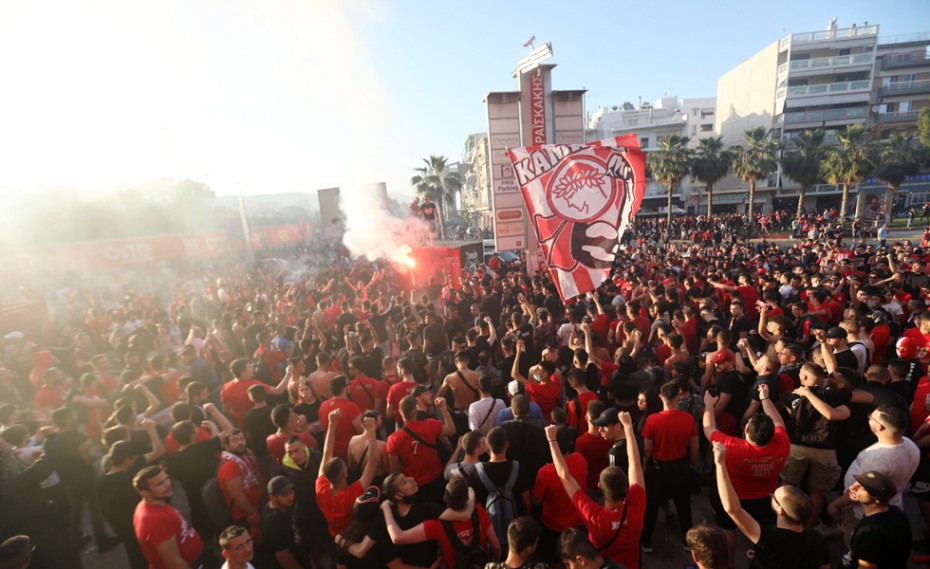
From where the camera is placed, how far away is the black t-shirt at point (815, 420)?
3.60 meters

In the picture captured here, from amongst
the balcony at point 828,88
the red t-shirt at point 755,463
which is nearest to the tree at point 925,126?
the balcony at point 828,88

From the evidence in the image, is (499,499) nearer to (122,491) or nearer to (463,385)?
(463,385)

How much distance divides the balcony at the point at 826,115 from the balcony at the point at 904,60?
4937 millimetres

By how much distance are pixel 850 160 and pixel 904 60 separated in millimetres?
21847

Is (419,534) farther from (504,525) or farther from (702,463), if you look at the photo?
(702,463)

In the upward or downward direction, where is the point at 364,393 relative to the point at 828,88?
downward

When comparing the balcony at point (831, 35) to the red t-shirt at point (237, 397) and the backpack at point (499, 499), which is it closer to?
the backpack at point (499, 499)

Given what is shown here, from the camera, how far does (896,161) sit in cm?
3078

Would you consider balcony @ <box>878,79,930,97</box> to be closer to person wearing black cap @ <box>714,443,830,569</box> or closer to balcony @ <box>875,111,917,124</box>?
balcony @ <box>875,111,917,124</box>

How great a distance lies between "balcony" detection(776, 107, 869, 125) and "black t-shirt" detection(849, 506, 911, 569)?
52011mm

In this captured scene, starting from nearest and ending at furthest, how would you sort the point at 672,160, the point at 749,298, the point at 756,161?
1. the point at 749,298
2. the point at 756,161
3. the point at 672,160

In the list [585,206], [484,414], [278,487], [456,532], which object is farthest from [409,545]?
[585,206]

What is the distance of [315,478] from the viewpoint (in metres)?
3.62

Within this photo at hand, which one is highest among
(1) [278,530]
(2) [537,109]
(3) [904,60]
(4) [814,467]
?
(3) [904,60]
